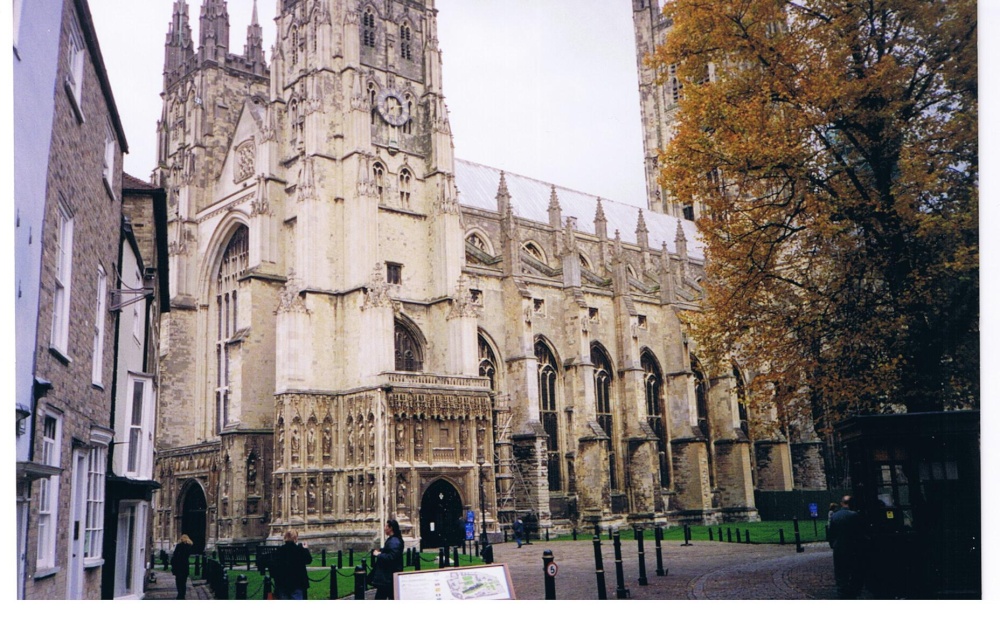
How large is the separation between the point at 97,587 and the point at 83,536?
1418 millimetres

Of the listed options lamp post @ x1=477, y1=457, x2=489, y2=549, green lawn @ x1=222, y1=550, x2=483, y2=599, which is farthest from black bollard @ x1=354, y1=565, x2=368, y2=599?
lamp post @ x1=477, y1=457, x2=489, y2=549

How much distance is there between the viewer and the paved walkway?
10.3 m

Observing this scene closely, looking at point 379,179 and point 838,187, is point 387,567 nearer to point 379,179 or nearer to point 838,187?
point 838,187

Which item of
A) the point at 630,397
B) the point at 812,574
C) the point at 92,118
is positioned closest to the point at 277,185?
the point at 630,397

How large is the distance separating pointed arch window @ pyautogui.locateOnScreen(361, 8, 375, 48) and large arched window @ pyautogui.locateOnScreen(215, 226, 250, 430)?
7595 mm

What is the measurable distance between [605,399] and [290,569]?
2552cm

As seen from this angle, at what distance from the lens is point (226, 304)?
30.8 meters

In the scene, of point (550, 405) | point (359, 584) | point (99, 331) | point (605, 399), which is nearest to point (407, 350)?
point (550, 405)

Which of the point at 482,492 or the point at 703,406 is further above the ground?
the point at 703,406

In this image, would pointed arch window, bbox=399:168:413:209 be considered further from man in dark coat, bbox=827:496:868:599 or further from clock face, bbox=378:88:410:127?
man in dark coat, bbox=827:496:868:599

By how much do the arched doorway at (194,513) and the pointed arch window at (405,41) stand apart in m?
15.6

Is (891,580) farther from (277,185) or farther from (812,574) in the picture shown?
(277,185)

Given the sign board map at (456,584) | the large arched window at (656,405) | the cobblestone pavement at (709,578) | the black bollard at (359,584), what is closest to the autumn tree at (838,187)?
the cobblestone pavement at (709,578)

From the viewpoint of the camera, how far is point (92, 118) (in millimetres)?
11133
